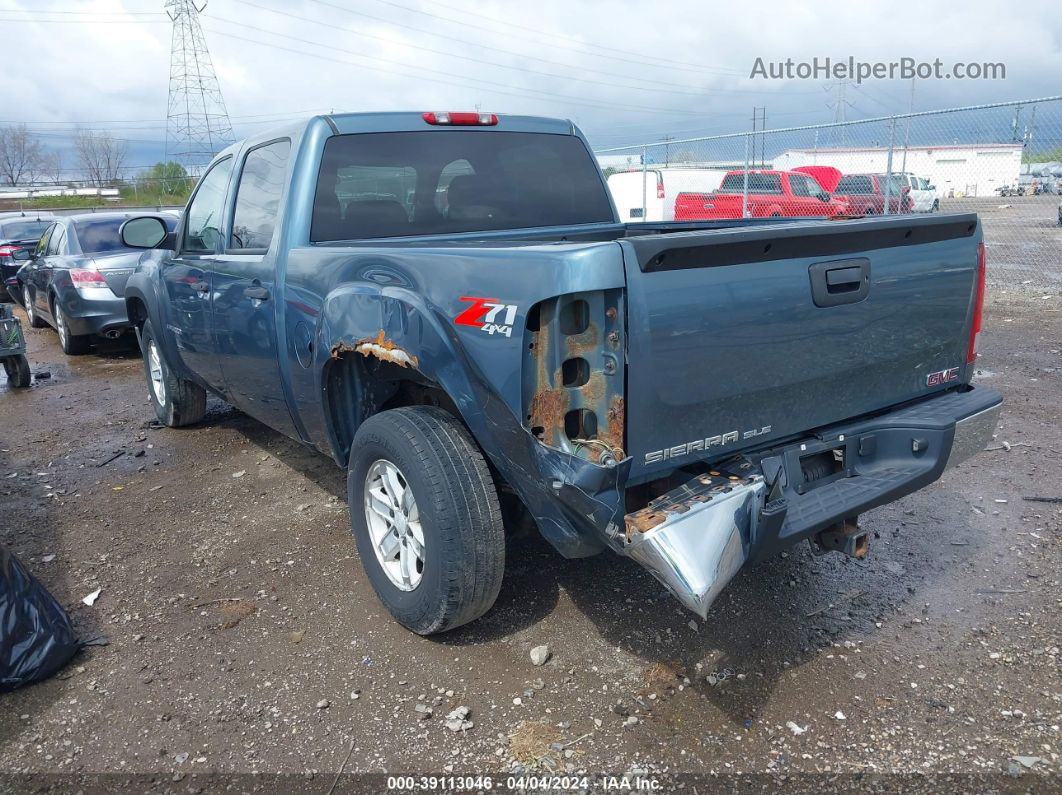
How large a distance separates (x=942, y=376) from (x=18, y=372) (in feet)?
27.0

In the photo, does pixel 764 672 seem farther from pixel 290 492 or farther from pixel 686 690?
pixel 290 492

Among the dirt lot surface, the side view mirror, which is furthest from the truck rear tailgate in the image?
the side view mirror

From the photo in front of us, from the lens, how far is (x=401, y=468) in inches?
118

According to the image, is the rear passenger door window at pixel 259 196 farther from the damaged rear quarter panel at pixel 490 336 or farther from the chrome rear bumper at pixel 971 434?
the chrome rear bumper at pixel 971 434

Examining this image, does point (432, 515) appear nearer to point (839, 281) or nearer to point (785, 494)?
point (785, 494)

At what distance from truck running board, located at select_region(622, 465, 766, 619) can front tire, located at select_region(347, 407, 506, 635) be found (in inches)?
24.7

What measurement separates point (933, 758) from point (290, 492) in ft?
12.0

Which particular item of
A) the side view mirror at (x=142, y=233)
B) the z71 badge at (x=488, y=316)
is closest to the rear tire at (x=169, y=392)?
the side view mirror at (x=142, y=233)

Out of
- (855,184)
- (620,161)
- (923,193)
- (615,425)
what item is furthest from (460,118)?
(923,193)

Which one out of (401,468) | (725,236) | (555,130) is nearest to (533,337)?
(725,236)

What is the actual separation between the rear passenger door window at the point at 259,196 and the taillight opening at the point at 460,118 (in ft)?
2.32

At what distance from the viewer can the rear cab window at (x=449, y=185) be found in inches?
150

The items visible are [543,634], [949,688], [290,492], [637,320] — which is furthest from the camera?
[290,492]

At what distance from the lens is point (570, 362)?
2.47m
